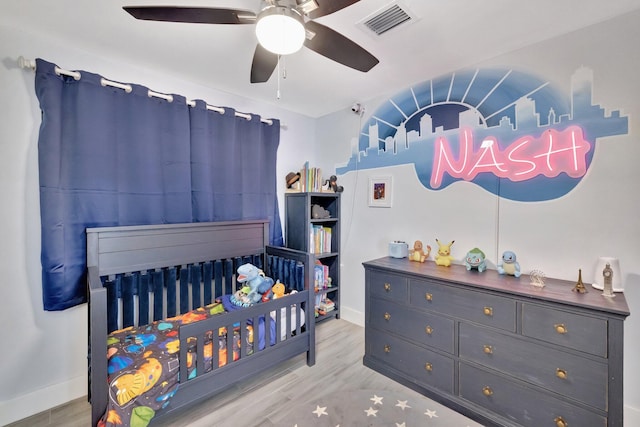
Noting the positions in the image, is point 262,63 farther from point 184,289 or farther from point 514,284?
point 514,284

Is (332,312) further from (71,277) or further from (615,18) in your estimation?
(615,18)

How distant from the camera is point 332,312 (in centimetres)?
318

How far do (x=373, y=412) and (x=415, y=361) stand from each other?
46cm

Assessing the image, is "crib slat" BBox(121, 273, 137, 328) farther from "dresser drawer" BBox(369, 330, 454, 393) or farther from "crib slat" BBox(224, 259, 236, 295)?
"dresser drawer" BBox(369, 330, 454, 393)

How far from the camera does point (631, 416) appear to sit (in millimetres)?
1608

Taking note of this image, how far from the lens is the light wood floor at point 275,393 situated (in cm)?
173

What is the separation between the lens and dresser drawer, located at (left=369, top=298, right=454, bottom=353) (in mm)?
1870

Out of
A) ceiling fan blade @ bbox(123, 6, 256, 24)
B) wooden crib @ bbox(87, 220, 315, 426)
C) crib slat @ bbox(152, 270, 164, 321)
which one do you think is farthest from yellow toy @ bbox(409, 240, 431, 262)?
crib slat @ bbox(152, 270, 164, 321)

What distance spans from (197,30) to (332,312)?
111 inches

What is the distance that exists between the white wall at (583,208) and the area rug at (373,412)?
1051mm

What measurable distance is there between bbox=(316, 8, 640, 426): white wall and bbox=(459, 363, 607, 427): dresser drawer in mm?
541

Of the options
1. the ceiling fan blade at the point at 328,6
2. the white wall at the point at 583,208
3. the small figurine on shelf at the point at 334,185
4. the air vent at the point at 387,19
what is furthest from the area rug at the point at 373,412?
the air vent at the point at 387,19

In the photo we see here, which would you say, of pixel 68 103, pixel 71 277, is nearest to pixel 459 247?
pixel 71 277

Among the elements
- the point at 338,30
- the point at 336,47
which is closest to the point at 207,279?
the point at 336,47
